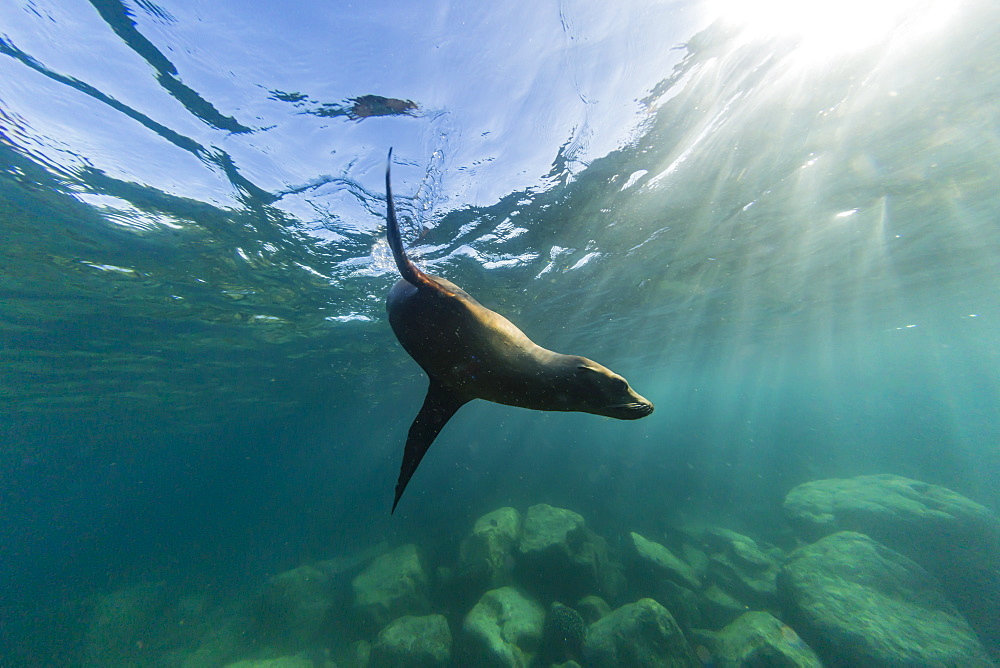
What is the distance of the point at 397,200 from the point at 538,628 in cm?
1010

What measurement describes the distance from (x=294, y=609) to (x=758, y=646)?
43.8 ft

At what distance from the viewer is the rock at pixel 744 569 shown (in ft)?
34.0

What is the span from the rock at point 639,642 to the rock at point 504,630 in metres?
1.26

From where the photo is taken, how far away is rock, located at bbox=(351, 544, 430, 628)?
9773 mm

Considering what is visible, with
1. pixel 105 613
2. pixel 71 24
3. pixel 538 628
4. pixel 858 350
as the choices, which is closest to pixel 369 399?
pixel 105 613

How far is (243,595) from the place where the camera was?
15.7 metres

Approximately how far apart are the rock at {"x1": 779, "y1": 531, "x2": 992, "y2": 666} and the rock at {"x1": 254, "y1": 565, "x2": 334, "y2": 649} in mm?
13492

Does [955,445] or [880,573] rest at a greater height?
[955,445]

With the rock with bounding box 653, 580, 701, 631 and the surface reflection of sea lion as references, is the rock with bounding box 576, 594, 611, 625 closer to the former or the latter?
the rock with bounding box 653, 580, 701, 631

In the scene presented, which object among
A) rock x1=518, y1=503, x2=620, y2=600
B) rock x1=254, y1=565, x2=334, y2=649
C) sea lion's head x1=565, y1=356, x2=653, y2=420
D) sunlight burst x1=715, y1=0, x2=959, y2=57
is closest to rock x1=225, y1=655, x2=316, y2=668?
rock x1=254, y1=565, x2=334, y2=649

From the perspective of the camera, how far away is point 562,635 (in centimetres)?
813

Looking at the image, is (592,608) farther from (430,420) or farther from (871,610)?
(430,420)

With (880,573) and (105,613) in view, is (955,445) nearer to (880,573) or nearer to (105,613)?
(880,573)

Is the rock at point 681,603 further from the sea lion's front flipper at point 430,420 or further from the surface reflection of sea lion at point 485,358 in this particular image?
the surface reflection of sea lion at point 485,358
